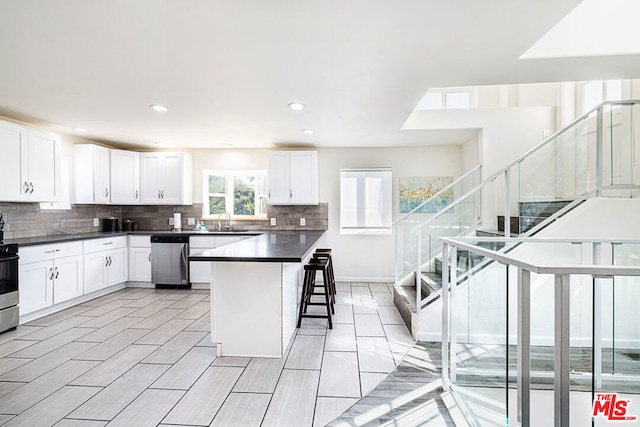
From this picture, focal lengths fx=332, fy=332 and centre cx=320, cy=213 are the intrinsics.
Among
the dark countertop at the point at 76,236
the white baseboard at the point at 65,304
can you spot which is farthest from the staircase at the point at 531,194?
the white baseboard at the point at 65,304

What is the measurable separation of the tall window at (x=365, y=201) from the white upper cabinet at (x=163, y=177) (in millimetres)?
Result: 2796

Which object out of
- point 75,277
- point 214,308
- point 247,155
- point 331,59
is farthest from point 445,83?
→ point 75,277

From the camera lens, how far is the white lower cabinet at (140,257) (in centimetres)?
539

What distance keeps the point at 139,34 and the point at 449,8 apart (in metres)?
1.88

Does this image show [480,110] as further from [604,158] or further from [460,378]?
[460,378]

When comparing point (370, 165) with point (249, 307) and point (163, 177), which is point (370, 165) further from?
point (249, 307)

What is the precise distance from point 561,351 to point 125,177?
616 cm

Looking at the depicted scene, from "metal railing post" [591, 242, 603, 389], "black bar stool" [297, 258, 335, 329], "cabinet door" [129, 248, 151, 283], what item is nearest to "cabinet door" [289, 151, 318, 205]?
"black bar stool" [297, 258, 335, 329]

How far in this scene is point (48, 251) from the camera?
13.0 feet

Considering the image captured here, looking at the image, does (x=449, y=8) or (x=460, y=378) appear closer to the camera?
(x=449, y=8)

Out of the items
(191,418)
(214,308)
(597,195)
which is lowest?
(191,418)

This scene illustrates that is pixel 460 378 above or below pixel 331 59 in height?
below

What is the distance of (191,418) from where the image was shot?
80.4 inches

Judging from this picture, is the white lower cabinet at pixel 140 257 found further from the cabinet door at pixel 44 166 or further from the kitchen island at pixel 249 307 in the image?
the kitchen island at pixel 249 307
